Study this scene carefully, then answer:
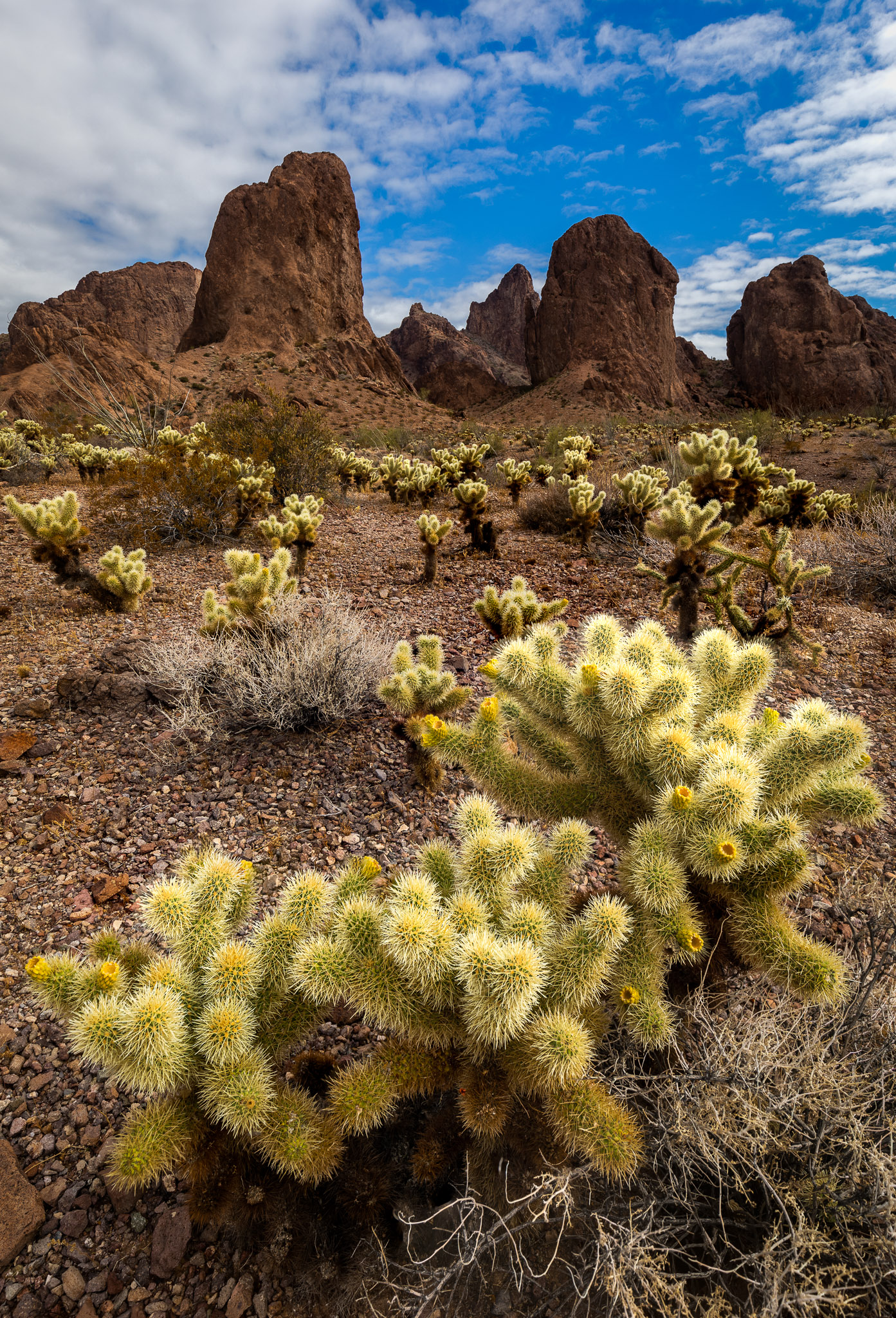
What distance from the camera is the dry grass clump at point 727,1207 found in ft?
4.36

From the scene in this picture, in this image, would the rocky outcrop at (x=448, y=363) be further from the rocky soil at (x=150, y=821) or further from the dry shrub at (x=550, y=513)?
the rocky soil at (x=150, y=821)

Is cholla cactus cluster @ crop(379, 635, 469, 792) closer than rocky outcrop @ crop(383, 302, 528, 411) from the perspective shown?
Yes

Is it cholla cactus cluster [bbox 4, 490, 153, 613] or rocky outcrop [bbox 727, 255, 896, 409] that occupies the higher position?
rocky outcrop [bbox 727, 255, 896, 409]

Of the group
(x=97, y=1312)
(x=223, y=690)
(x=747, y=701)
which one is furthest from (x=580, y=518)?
(x=97, y=1312)

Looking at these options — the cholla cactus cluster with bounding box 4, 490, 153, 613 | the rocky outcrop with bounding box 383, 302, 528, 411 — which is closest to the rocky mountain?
the cholla cactus cluster with bounding box 4, 490, 153, 613

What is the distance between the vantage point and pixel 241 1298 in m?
1.80

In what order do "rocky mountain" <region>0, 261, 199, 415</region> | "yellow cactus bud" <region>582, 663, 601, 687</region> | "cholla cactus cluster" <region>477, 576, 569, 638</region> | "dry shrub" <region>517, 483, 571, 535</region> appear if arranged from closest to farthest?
"yellow cactus bud" <region>582, 663, 601, 687</region> → "cholla cactus cluster" <region>477, 576, 569, 638</region> → "dry shrub" <region>517, 483, 571, 535</region> → "rocky mountain" <region>0, 261, 199, 415</region>

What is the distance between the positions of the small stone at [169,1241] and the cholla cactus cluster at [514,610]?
4.10 m

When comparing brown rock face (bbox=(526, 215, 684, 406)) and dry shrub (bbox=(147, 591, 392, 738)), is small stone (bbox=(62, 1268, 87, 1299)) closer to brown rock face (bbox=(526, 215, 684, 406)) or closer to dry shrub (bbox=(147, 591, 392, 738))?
dry shrub (bbox=(147, 591, 392, 738))

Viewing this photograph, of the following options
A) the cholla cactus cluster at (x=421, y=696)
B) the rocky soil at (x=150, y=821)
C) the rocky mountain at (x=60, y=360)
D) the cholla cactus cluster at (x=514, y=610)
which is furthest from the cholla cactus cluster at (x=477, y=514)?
the rocky mountain at (x=60, y=360)

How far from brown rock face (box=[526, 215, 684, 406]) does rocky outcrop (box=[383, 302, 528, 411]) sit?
7332 mm

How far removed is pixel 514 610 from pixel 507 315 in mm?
86298

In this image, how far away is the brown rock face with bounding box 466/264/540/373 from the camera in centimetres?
7725

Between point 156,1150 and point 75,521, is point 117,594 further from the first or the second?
point 156,1150
